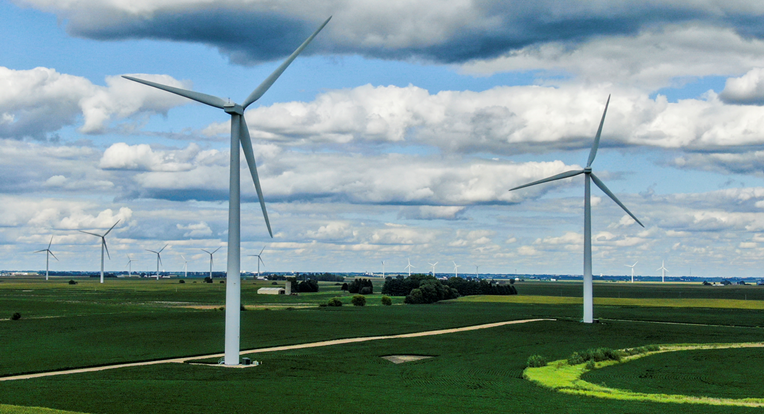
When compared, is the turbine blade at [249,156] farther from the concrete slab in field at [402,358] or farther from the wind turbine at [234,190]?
the concrete slab in field at [402,358]

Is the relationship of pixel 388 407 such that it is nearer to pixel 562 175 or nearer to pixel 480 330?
pixel 480 330

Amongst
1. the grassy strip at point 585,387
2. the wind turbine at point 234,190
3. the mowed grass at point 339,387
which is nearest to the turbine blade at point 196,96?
the wind turbine at point 234,190

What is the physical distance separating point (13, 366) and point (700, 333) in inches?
3264

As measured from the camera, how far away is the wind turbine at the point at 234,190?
56.1m

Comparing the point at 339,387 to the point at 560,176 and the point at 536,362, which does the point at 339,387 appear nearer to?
the point at 536,362

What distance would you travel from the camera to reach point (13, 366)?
54812 millimetres

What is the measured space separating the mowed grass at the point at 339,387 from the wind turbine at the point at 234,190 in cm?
348

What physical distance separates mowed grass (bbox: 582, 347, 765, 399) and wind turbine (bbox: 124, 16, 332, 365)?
1160 inches

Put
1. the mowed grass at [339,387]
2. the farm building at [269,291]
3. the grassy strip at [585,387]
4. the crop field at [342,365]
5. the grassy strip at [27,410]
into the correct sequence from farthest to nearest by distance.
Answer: the farm building at [269,291] < the grassy strip at [585,387] < the crop field at [342,365] < the mowed grass at [339,387] < the grassy strip at [27,410]

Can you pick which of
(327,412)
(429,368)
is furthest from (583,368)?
(327,412)

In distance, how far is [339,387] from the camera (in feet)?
153

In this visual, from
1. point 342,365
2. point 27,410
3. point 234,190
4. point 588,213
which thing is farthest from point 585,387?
point 588,213

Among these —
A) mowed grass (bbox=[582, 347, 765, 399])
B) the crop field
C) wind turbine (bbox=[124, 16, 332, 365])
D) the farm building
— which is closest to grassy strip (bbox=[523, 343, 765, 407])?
mowed grass (bbox=[582, 347, 765, 399])

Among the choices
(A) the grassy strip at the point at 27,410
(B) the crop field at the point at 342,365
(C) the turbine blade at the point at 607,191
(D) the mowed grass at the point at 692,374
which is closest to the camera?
(A) the grassy strip at the point at 27,410
